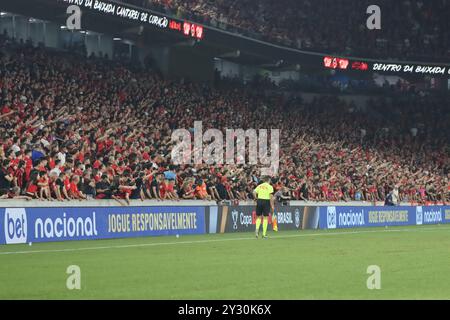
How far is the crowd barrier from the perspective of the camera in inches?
925

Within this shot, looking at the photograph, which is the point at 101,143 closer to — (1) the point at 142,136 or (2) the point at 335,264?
(1) the point at 142,136

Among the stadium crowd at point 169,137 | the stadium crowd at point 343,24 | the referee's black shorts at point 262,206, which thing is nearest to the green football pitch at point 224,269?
the referee's black shorts at point 262,206

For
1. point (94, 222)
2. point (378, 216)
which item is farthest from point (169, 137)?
point (378, 216)

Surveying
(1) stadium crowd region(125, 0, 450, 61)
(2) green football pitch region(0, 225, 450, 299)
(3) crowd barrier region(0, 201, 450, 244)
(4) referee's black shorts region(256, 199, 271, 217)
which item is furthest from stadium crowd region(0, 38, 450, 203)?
(1) stadium crowd region(125, 0, 450, 61)

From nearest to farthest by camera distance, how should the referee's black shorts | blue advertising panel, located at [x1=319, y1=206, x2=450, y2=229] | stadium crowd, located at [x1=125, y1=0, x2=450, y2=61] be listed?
the referee's black shorts → blue advertising panel, located at [x1=319, y1=206, x2=450, y2=229] → stadium crowd, located at [x1=125, y1=0, x2=450, y2=61]

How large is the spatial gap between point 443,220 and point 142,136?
20.4 m

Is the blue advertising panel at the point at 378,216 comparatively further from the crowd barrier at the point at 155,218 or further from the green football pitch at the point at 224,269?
the green football pitch at the point at 224,269

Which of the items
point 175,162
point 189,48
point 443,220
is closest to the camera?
point 175,162

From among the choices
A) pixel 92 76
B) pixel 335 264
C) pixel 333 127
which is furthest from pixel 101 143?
pixel 333 127

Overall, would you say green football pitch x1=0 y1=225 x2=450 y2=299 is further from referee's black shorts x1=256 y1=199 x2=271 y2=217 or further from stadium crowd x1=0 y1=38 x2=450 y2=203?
stadium crowd x1=0 y1=38 x2=450 y2=203

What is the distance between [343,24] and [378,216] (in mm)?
21851

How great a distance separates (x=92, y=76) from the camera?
41.0m

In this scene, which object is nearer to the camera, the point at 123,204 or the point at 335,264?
the point at 335,264

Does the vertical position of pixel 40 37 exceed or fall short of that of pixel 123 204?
it exceeds it
